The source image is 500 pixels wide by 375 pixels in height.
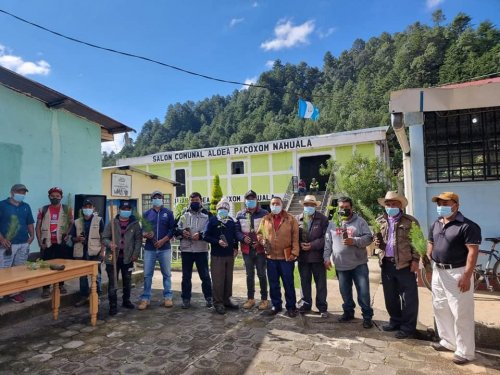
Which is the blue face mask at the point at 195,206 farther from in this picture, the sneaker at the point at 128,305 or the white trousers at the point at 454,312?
the white trousers at the point at 454,312

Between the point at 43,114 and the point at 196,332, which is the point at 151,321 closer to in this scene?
the point at 196,332

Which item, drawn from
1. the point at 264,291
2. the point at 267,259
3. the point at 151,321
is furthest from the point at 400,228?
the point at 151,321

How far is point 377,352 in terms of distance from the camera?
3709mm

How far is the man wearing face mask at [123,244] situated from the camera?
524cm

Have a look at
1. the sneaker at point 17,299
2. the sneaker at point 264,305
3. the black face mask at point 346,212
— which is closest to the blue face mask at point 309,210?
the black face mask at point 346,212

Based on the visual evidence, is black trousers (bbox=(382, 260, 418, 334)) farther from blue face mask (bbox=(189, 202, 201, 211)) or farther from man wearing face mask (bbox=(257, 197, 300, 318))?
blue face mask (bbox=(189, 202, 201, 211))

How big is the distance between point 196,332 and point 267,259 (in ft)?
4.70

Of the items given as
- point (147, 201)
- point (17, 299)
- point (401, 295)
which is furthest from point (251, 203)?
point (147, 201)

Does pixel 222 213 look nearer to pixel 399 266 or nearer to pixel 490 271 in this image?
pixel 399 266

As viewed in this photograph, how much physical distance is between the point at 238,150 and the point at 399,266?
19020 millimetres

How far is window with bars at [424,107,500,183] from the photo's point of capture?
5645 millimetres

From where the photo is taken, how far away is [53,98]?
6.20 metres

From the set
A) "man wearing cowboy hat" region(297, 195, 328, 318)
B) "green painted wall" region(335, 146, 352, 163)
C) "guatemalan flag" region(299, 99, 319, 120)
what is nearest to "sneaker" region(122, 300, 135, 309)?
"man wearing cowboy hat" region(297, 195, 328, 318)

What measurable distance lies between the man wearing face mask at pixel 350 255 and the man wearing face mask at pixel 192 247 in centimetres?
195
